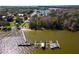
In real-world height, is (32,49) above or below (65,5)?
below
